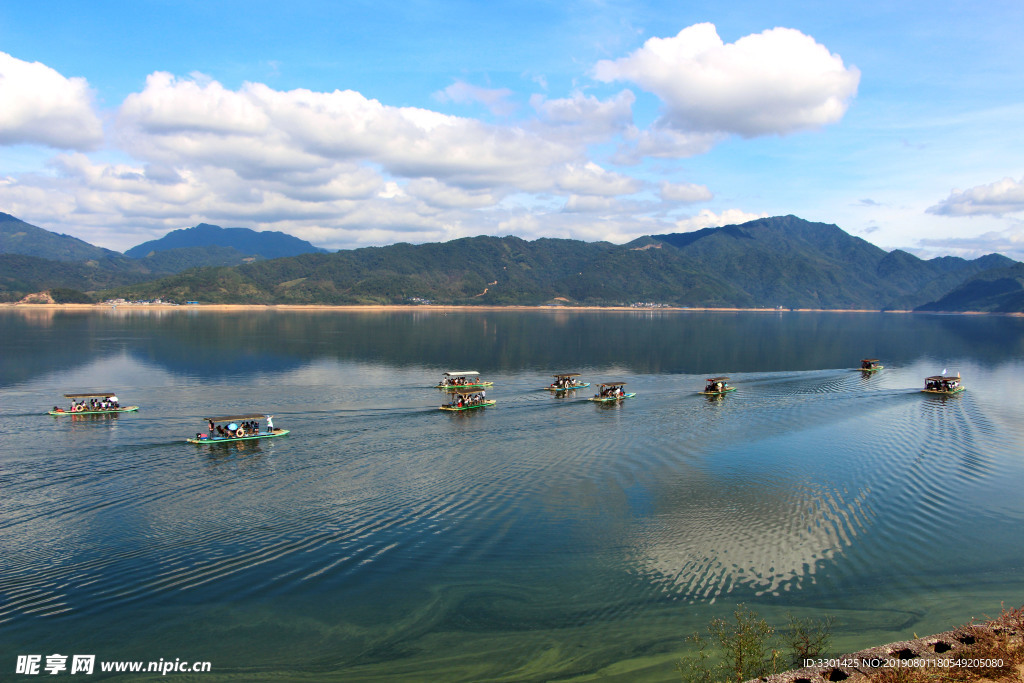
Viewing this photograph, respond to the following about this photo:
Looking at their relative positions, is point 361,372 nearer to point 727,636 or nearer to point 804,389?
point 804,389

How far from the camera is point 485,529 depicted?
1187 inches

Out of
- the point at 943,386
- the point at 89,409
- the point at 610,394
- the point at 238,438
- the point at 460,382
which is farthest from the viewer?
the point at 943,386

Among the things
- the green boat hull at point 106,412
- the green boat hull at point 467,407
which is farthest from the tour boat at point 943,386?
the green boat hull at point 106,412

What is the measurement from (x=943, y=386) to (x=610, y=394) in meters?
47.8

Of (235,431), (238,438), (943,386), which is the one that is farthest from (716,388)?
(235,431)

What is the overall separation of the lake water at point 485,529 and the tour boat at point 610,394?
9.85 feet

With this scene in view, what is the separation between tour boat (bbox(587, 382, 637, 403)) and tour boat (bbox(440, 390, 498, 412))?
13.0 m

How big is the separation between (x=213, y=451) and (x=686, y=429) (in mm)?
41700

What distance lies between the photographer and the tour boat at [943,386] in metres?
75.9

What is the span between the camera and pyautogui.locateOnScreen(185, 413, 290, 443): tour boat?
1833 inches

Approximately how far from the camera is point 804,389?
78375 mm
